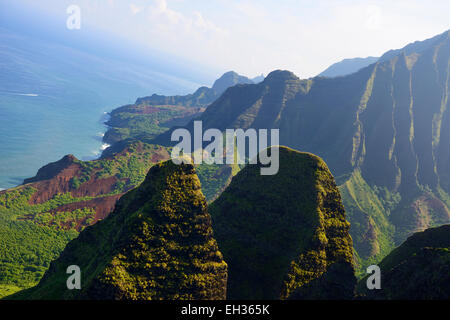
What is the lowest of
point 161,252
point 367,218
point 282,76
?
point 161,252

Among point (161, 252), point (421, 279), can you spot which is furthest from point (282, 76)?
point (161, 252)

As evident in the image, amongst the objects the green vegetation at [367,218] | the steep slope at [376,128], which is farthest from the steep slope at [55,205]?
the green vegetation at [367,218]

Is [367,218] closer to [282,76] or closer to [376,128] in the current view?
[376,128]

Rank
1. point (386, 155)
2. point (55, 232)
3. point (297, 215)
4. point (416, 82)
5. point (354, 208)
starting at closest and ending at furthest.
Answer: point (297, 215) < point (55, 232) < point (354, 208) < point (386, 155) < point (416, 82)

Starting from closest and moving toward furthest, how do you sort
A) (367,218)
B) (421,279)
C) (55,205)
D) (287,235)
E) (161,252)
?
(161,252), (421,279), (287,235), (55,205), (367,218)

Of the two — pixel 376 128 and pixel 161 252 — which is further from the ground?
pixel 376 128
